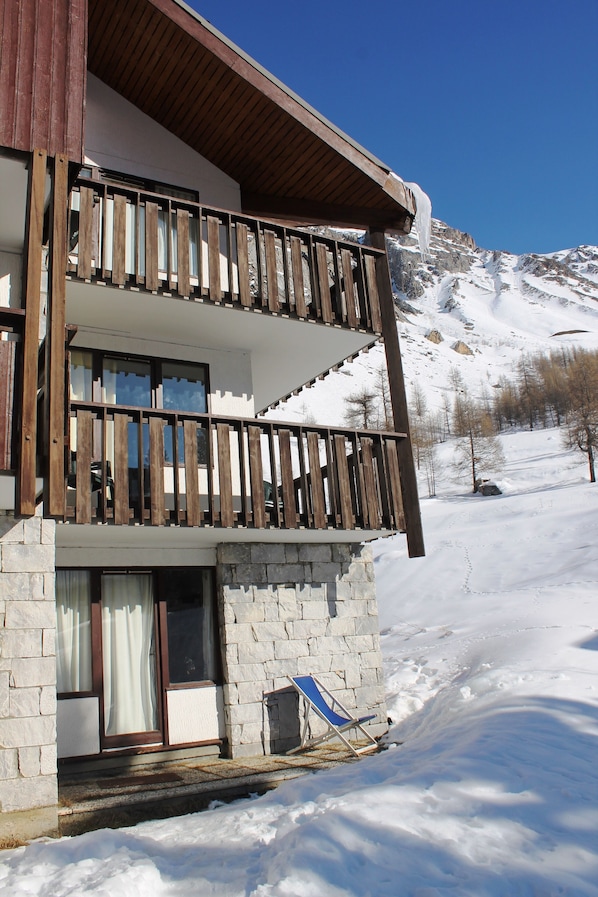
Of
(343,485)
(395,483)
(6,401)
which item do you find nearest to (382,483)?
(395,483)

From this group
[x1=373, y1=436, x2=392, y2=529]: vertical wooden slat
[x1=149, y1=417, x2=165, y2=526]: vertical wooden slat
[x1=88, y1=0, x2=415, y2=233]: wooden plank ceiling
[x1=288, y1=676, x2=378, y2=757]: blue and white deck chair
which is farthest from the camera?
[x1=88, y1=0, x2=415, y2=233]: wooden plank ceiling

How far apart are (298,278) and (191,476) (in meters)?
3.16

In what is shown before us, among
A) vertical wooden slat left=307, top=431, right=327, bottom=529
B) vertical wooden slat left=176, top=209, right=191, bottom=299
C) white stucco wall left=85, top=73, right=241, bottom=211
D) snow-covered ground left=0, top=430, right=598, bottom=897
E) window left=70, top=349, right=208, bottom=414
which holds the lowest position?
snow-covered ground left=0, top=430, right=598, bottom=897

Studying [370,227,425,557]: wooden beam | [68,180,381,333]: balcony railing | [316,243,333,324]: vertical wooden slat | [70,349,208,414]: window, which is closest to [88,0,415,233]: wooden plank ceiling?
[370,227,425,557]: wooden beam

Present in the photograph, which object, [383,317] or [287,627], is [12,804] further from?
[383,317]

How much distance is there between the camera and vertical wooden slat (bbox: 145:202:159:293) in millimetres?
8750

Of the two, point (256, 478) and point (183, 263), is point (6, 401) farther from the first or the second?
point (183, 263)

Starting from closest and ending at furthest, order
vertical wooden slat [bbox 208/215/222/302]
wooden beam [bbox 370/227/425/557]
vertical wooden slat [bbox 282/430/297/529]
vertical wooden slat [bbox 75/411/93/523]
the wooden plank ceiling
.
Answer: vertical wooden slat [bbox 75/411/93/523], vertical wooden slat [bbox 282/430/297/529], vertical wooden slat [bbox 208/215/222/302], wooden beam [bbox 370/227/425/557], the wooden plank ceiling

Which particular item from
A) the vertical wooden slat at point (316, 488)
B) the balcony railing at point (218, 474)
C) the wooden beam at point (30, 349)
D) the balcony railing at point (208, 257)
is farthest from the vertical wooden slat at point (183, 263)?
the vertical wooden slat at point (316, 488)

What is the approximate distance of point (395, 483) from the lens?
9.66 meters

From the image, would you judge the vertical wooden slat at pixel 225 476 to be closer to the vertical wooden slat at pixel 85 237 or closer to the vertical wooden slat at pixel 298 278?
the vertical wooden slat at pixel 298 278

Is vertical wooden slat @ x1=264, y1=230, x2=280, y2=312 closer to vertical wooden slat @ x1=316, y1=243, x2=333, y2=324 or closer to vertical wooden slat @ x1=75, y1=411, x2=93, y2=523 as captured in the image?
vertical wooden slat @ x1=316, y1=243, x2=333, y2=324

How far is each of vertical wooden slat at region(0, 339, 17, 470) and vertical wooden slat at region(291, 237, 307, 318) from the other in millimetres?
4278

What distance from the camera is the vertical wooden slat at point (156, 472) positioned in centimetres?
800
